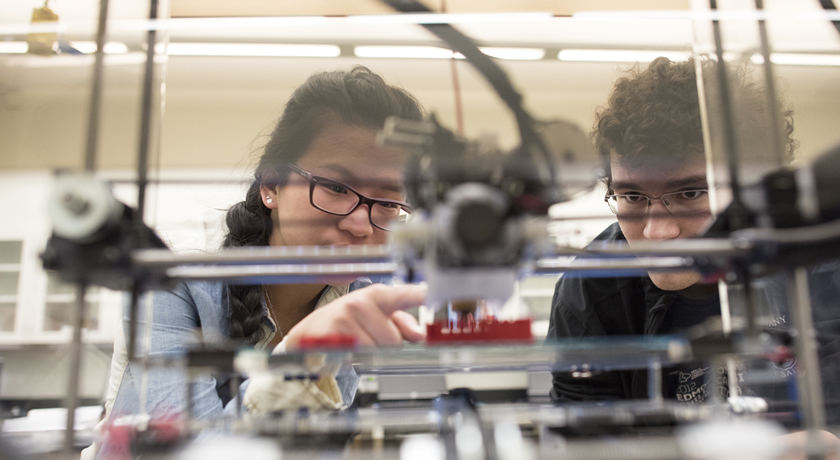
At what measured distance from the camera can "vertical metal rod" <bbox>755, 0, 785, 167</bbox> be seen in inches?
23.2

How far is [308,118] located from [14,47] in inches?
17.8

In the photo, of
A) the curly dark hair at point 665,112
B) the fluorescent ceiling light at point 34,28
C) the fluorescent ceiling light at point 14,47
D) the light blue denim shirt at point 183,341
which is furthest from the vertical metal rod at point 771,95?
the fluorescent ceiling light at point 14,47

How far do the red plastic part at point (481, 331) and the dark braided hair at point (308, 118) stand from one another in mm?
300

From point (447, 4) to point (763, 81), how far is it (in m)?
0.40

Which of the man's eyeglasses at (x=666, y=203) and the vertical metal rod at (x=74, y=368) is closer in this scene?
the vertical metal rod at (x=74, y=368)

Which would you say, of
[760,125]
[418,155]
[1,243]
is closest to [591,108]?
[760,125]

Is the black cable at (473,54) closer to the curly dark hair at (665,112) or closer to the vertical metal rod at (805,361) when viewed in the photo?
the curly dark hair at (665,112)

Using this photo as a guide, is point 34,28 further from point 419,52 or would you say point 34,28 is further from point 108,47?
point 419,52

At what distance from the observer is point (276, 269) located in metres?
0.57

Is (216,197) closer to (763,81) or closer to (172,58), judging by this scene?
(172,58)

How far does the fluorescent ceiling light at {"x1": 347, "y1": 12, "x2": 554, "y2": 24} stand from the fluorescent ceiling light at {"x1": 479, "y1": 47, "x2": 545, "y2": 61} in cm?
5

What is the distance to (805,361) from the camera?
52 cm

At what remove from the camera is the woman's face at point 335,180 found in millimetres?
679

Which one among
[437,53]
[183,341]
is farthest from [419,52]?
[183,341]
